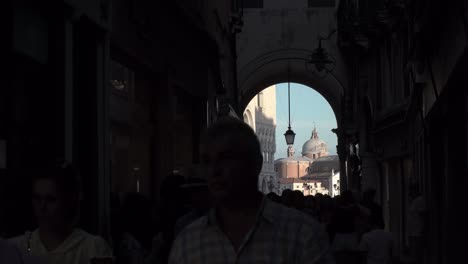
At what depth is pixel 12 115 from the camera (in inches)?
307

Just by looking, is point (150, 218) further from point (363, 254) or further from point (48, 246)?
point (48, 246)

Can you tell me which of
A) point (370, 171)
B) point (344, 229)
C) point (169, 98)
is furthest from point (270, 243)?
point (370, 171)

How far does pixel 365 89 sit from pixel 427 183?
15.4 m

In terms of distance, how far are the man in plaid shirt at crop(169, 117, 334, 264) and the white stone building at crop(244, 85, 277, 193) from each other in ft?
365

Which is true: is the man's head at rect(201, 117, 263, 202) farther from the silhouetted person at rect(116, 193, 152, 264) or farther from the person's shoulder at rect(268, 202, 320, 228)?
the silhouetted person at rect(116, 193, 152, 264)

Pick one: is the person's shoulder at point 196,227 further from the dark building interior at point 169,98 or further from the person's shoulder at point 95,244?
the dark building interior at point 169,98

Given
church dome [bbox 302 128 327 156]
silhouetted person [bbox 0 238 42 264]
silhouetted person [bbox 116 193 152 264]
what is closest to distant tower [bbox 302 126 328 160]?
church dome [bbox 302 128 327 156]

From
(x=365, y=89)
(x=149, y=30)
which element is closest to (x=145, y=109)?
(x=149, y=30)

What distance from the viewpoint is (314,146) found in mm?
194500

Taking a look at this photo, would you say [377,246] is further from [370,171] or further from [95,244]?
[370,171]

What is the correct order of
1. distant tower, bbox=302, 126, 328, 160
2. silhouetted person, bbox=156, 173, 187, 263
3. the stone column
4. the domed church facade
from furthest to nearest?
1. distant tower, bbox=302, 126, 328, 160
2. the domed church facade
3. the stone column
4. silhouetted person, bbox=156, 173, 187, 263

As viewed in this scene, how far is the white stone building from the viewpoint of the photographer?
12294 centimetres

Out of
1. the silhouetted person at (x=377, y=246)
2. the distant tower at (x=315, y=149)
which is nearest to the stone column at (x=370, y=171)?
the silhouetted person at (x=377, y=246)

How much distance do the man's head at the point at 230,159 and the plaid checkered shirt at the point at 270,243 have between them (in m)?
0.09
